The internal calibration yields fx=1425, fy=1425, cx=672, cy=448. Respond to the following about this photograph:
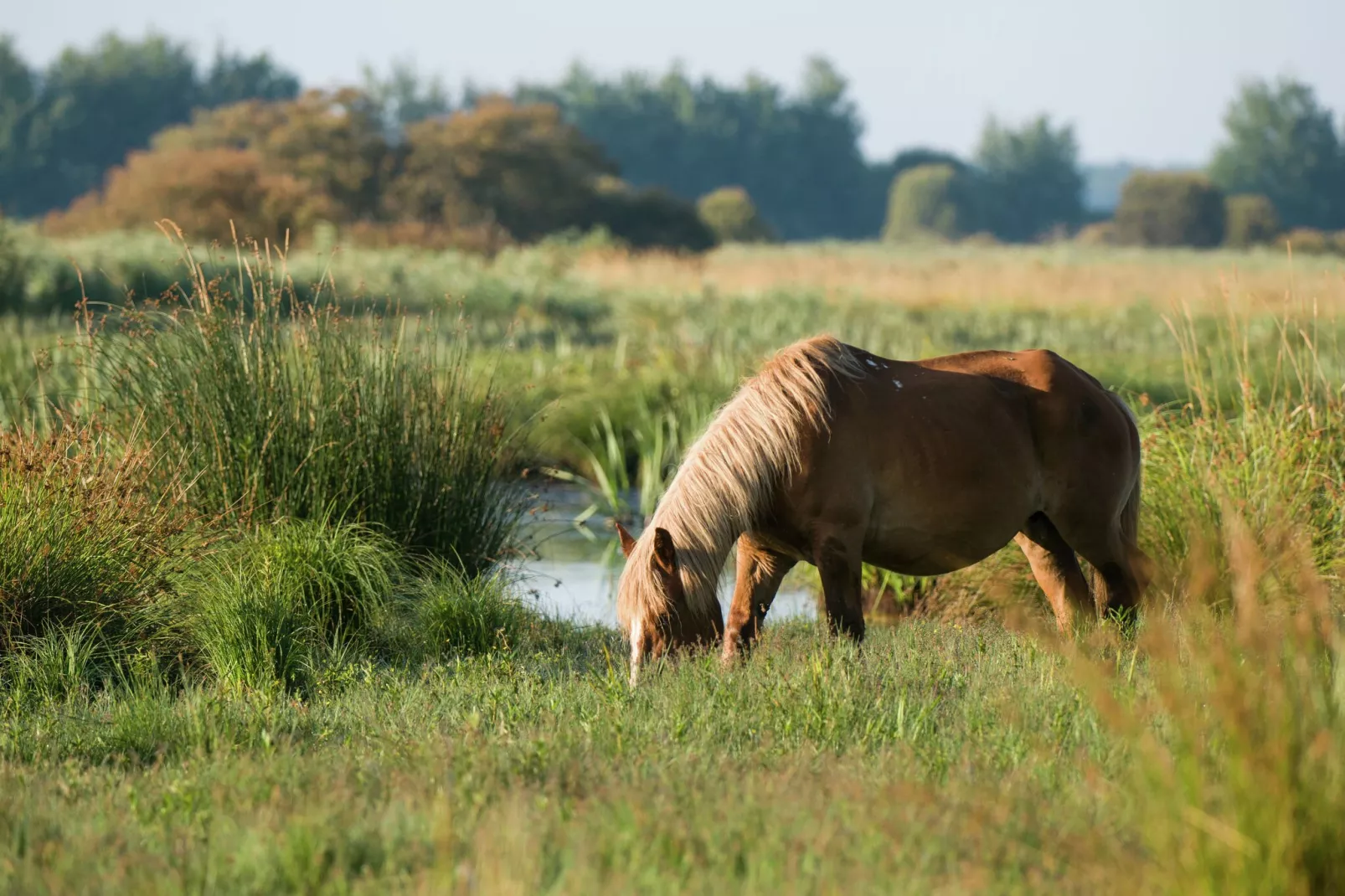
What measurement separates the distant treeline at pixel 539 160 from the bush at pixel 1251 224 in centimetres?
28

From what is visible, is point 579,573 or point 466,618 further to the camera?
point 579,573

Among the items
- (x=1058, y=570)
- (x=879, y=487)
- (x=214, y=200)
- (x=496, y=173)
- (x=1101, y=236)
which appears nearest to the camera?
(x=879, y=487)

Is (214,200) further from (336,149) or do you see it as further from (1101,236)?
(1101,236)

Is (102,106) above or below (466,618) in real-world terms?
above

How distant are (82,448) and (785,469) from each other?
2.87 meters

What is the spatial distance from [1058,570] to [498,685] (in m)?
2.38

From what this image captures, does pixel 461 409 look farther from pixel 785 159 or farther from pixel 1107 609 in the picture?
pixel 785 159

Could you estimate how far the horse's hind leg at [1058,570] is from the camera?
18.7 feet

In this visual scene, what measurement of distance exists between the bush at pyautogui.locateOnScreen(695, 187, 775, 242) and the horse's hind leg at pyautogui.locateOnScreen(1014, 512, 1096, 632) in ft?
160

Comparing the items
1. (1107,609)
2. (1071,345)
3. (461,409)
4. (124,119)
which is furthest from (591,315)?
(124,119)

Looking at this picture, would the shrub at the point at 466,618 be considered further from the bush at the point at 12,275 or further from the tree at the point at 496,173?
the tree at the point at 496,173

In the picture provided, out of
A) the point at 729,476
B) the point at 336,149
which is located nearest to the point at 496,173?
the point at 336,149

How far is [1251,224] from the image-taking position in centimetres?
6450

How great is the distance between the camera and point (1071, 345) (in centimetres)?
1958
